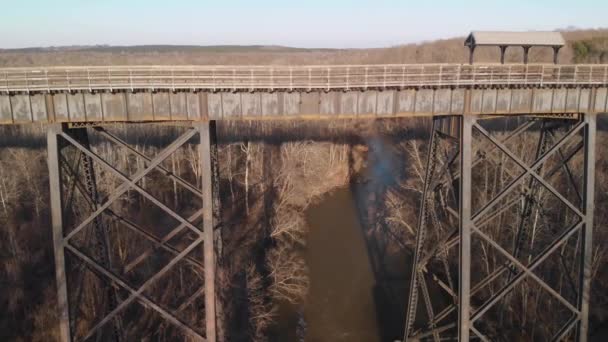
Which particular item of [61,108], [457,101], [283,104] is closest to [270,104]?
[283,104]

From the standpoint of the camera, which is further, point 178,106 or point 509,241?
point 509,241

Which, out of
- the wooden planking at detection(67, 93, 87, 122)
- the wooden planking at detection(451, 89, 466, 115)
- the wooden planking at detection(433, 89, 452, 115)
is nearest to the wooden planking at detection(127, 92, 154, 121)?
the wooden planking at detection(67, 93, 87, 122)

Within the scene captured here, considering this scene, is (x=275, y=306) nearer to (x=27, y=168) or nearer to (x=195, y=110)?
(x=195, y=110)

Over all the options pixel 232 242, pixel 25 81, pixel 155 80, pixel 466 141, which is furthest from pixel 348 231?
pixel 25 81

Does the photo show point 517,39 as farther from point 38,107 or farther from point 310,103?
point 38,107

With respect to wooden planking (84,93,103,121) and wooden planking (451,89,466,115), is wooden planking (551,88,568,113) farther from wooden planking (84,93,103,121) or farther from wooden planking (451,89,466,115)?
wooden planking (84,93,103,121)

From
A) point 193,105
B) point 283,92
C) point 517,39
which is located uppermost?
point 517,39
